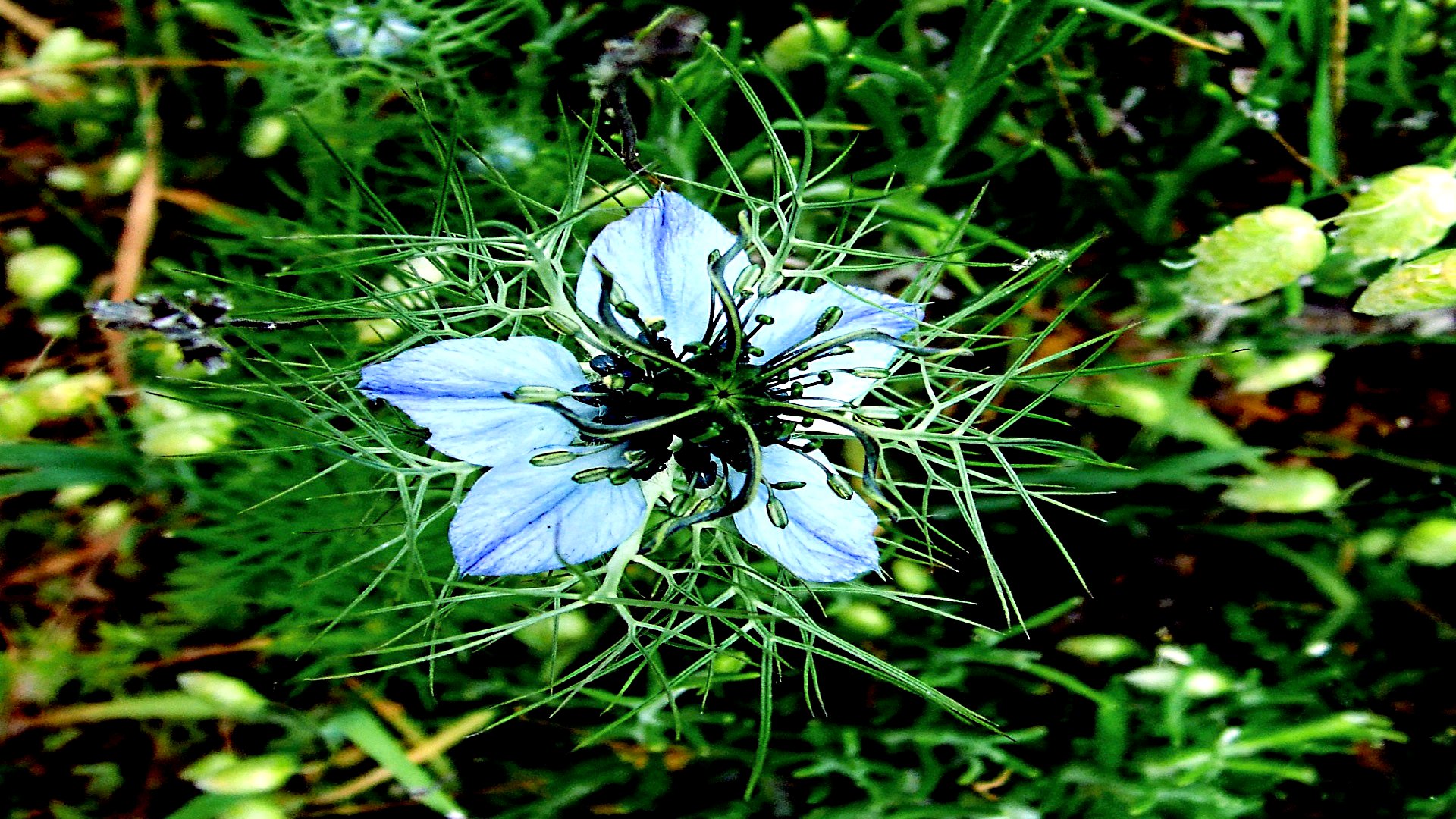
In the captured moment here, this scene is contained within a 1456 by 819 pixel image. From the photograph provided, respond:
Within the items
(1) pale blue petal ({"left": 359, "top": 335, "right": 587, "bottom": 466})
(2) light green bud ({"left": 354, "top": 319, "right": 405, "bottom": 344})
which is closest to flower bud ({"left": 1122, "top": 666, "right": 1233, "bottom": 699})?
(1) pale blue petal ({"left": 359, "top": 335, "right": 587, "bottom": 466})

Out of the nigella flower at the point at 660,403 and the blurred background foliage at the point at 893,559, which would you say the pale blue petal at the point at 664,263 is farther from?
the blurred background foliage at the point at 893,559

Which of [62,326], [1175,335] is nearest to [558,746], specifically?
[62,326]

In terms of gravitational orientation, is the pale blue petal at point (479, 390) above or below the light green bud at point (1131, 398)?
above

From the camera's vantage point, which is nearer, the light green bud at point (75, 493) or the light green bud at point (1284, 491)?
the light green bud at point (1284, 491)

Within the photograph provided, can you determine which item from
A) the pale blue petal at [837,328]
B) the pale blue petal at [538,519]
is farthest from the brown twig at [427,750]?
the pale blue petal at [837,328]

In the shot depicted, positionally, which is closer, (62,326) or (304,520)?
(304,520)

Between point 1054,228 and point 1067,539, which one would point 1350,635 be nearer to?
point 1067,539

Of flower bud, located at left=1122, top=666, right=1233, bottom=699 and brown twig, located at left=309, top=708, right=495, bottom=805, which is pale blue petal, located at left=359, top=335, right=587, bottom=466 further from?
flower bud, located at left=1122, top=666, right=1233, bottom=699
